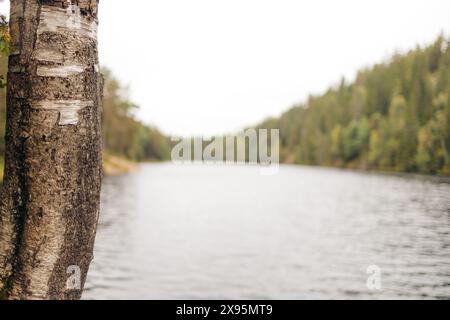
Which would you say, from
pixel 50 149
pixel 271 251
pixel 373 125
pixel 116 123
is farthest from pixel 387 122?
pixel 50 149

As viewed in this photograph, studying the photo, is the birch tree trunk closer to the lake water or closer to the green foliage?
the lake water

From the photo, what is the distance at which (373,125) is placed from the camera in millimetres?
129750

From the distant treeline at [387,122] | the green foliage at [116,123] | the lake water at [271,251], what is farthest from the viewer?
the green foliage at [116,123]

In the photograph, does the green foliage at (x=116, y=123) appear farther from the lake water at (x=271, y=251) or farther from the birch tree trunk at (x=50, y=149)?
the birch tree trunk at (x=50, y=149)

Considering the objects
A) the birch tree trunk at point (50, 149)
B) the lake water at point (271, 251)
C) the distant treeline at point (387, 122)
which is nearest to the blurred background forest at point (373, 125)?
the distant treeline at point (387, 122)

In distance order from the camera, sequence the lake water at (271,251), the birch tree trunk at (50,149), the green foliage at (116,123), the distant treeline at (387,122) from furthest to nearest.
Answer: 1. the green foliage at (116,123)
2. the distant treeline at (387,122)
3. the lake water at (271,251)
4. the birch tree trunk at (50,149)

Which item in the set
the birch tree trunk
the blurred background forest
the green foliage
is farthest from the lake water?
the green foliage

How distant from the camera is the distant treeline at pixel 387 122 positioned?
6669cm

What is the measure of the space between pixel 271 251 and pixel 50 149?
913 inches

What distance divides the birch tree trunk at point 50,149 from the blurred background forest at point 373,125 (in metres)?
2.34

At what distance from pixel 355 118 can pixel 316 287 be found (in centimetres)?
13500

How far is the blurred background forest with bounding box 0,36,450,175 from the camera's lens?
6731 centimetres
